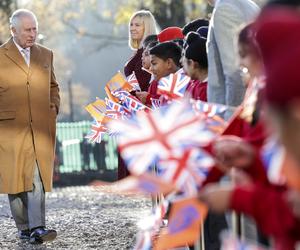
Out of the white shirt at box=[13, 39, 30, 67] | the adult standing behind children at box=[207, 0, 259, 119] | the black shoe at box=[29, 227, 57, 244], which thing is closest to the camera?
the adult standing behind children at box=[207, 0, 259, 119]

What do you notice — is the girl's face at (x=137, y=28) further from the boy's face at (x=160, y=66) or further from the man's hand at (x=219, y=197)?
the man's hand at (x=219, y=197)

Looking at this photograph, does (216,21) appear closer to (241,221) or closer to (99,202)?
(241,221)

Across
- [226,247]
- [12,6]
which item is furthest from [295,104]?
[12,6]

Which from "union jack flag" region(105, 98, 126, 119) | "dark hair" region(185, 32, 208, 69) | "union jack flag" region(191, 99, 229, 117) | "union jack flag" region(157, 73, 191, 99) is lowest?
"union jack flag" region(105, 98, 126, 119)

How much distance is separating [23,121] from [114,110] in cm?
124

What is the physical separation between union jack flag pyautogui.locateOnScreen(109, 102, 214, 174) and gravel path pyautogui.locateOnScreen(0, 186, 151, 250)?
5.20m

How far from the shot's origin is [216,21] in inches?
238

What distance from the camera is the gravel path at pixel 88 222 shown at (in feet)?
30.5

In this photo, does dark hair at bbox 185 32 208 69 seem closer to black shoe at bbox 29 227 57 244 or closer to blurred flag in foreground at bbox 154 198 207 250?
blurred flag in foreground at bbox 154 198 207 250

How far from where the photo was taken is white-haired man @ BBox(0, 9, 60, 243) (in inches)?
369

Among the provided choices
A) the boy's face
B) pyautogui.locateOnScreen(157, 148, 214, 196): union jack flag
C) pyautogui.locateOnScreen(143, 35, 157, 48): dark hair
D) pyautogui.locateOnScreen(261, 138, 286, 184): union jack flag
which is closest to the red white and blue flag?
the boy's face

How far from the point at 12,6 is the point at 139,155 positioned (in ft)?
97.7

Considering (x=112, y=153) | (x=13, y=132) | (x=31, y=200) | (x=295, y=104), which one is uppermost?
(x=295, y=104)

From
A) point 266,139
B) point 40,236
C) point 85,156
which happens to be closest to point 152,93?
point 40,236
